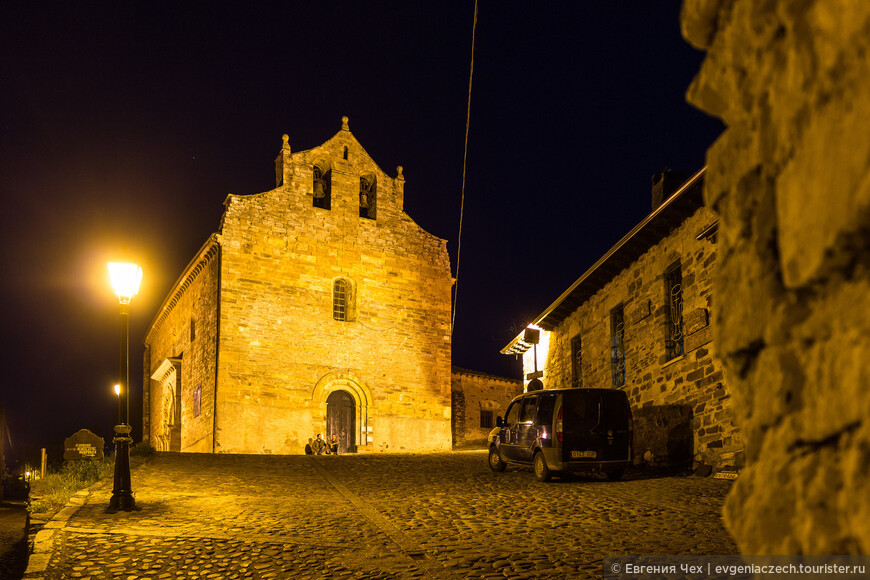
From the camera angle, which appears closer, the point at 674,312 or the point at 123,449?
the point at 123,449

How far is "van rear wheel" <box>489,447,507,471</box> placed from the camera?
15.1 m

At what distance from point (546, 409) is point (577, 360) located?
787cm

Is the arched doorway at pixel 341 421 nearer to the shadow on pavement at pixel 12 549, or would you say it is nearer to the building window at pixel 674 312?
the shadow on pavement at pixel 12 549

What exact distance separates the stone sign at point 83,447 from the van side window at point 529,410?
9704mm

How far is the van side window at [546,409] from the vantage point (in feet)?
43.8

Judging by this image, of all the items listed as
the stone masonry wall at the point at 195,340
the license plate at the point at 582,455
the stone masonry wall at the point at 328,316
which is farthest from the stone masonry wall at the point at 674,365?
the stone masonry wall at the point at 195,340

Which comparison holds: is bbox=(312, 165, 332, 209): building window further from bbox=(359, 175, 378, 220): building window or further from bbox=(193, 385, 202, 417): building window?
bbox=(193, 385, 202, 417): building window

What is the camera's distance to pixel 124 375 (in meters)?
10.5

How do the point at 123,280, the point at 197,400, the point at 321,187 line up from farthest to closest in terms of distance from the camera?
the point at 321,187, the point at 197,400, the point at 123,280

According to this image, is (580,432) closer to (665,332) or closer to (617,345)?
(665,332)

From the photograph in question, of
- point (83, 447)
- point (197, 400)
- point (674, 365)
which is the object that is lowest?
point (83, 447)

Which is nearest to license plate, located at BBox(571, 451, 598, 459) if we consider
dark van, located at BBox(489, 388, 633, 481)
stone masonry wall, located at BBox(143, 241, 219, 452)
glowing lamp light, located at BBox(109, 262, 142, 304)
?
dark van, located at BBox(489, 388, 633, 481)

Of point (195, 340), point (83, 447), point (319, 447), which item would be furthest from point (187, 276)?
point (83, 447)

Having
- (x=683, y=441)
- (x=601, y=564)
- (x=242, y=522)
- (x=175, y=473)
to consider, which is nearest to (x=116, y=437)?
(x=242, y=522)
